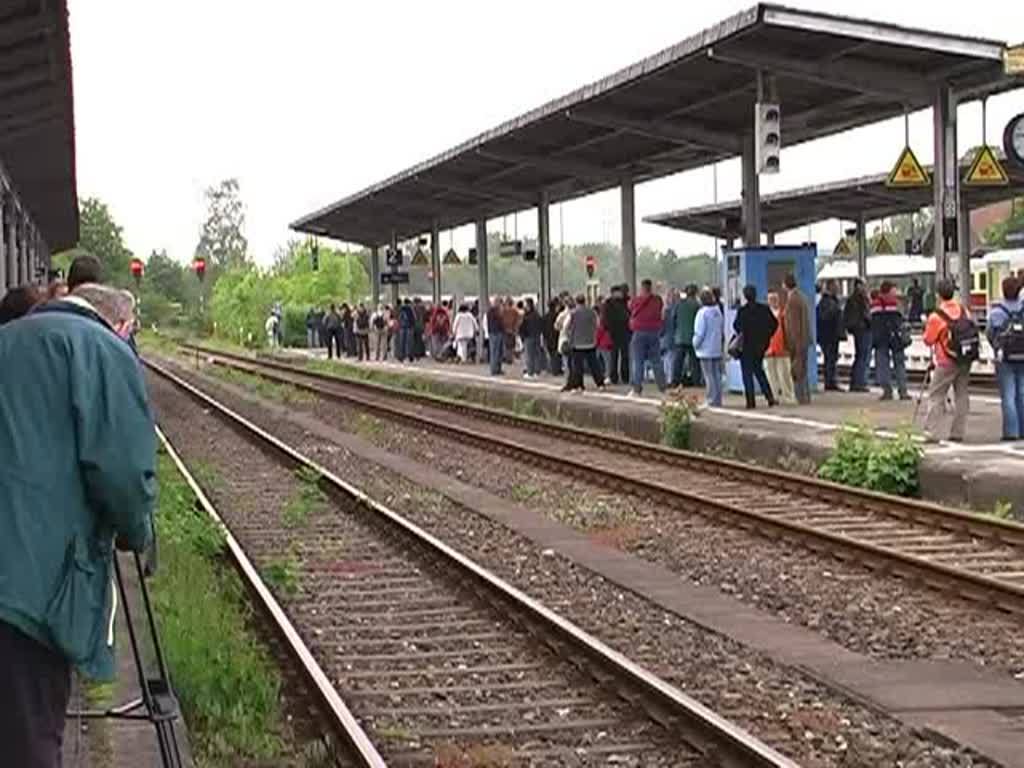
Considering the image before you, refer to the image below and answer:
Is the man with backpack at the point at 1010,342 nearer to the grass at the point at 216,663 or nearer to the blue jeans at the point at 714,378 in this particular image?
the blue jeans at the point at 714,378

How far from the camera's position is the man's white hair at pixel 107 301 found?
4.22m

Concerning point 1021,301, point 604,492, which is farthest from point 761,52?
point 604,492

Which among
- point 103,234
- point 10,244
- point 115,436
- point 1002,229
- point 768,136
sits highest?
point 103,234

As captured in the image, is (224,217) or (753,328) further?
(224,217)

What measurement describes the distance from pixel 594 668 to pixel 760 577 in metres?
3.37

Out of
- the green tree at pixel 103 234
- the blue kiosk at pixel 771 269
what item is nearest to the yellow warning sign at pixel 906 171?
A: the blue kiosk at pixel 771 269

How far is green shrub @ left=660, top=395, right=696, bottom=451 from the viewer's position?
22328 mm

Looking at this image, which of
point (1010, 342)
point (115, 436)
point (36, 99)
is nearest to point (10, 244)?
point (36, 99)

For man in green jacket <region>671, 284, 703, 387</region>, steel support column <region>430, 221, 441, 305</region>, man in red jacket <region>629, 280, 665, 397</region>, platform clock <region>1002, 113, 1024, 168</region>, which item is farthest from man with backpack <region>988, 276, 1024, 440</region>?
steel support column <region>430, 221, 441, 305</region>

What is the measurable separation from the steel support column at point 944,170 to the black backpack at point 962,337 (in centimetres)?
422

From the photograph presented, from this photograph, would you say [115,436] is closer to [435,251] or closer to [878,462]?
[878,462]

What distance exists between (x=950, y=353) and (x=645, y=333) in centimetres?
1089

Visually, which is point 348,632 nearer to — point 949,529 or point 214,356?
point 949,529

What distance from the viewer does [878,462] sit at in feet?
55.1
